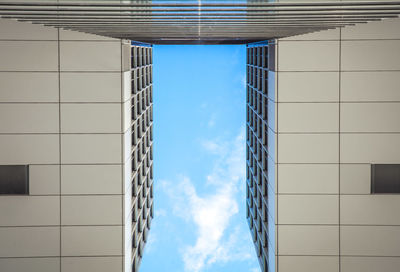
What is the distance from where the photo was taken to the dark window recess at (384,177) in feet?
42.8

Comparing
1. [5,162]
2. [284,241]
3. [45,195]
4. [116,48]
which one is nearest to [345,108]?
[284,241]

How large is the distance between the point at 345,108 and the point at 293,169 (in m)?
2.36

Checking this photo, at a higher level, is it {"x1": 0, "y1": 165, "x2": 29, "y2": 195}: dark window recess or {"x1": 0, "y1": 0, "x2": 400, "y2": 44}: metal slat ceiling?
{"x1": 0, "y1": 0, "x2": 400, "y2": 44}: metal slat ceiling

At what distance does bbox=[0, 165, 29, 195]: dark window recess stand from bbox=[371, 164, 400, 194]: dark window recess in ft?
33.5

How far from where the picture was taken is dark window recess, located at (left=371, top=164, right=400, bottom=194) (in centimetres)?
1305

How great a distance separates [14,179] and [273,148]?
774cm

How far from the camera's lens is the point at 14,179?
1299 cm

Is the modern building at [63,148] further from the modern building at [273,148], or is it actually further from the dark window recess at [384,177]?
the dark window recess at [384,177]

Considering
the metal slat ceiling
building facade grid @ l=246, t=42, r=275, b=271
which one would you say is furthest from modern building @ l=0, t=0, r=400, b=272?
the metal slat ceiling

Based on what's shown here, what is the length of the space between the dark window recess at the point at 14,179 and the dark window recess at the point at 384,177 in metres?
10.2

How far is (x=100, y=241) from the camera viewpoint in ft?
44.0

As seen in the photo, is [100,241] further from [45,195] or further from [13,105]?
[13,105]

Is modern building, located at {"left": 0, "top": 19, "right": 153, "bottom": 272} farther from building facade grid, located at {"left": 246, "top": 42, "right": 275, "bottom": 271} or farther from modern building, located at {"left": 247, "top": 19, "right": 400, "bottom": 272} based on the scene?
modern building, located at {"left": 247, "top": 19, "right": 400, "bottom": 272}

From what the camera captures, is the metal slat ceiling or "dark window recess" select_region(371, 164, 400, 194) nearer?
the metal slat ceiling
